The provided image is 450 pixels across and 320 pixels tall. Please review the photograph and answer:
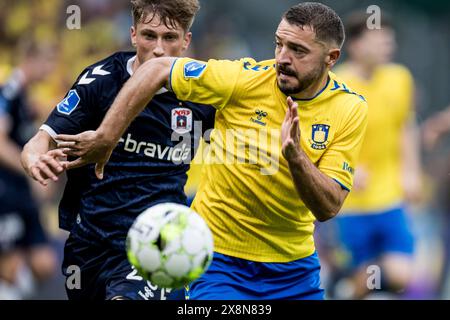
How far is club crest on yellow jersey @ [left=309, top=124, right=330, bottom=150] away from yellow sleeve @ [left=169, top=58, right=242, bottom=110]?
0.57 meters

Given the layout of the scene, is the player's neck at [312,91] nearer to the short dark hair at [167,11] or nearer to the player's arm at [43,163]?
the short dark hair at [167,11]

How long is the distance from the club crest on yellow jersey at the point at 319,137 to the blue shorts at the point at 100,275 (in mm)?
1376

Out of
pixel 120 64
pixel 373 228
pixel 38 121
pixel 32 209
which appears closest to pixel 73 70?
pixel 38 121

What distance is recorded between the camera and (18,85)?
1106cm

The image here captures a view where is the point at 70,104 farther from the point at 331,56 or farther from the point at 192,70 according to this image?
the point at 331,56

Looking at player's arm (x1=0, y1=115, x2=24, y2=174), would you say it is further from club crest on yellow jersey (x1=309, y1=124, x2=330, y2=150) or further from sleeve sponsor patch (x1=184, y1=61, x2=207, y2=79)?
club crest on yellow jersey (x1=309, y1=124, x2=330, y2=150)

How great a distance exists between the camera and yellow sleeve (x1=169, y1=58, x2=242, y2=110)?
5.84m

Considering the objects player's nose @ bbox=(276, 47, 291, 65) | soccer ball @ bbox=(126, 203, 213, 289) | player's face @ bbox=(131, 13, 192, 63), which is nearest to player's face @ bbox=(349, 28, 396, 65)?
player's face @ bbox=(131, 13, 192, 63)

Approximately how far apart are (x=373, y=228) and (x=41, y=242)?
394 cm

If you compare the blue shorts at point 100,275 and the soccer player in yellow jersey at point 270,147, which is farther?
the blue shorts at point 100,275

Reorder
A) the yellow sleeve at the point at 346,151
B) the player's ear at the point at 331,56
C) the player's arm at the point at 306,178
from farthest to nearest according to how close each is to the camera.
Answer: the player's ear at the point at 331,56 → the yellow sleeve at the point at 346,151 → the player's arm at the point at 306,178

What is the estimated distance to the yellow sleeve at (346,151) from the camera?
5.96m

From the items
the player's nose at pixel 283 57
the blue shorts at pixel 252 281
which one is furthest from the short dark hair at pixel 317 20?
the blue shorts at pixel 252 281
